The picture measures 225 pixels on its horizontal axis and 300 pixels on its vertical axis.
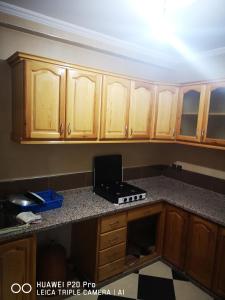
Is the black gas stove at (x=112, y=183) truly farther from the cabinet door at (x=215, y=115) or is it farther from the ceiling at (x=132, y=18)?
the ceiling at (x=132, y=18)

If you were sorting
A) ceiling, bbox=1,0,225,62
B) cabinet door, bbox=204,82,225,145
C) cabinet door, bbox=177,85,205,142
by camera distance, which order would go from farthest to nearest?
1. cabinet door, bbox=177,85,205,142
2. cabinet door, bbox=204,82,225,145
3. ceiling, bbox=1,0,225,62

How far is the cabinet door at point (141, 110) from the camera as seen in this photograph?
88.1 inches

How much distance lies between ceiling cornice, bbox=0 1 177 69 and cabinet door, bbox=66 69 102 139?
445mm

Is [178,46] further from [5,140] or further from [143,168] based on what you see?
[5,140]

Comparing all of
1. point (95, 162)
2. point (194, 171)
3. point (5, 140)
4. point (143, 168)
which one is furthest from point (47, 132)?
point (194, 171)

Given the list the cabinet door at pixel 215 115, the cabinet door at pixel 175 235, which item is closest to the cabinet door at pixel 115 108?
the cabinet door at pixel 215 115

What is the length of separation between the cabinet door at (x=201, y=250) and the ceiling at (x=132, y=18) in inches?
66.8

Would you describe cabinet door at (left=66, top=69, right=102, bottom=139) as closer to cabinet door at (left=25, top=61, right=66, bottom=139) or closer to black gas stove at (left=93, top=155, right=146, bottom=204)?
cabinet door at (left=25, top=61, right=66, bottom=139)

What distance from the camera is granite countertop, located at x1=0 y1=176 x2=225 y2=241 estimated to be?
1.68 m

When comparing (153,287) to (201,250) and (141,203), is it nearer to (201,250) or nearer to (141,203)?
(201,250)

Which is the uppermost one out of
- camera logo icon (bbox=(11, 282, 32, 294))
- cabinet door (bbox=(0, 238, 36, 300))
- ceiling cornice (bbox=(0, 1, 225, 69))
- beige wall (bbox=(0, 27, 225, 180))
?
ceiling cornice (bbox=(0, 1, 225, 69))

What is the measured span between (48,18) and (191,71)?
5.85 ft

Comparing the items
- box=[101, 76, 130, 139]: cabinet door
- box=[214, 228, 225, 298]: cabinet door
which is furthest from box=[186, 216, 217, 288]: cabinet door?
box=[101, 76, 130, 139]: cabinet door

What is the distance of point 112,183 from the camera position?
2502 mm
